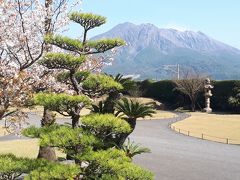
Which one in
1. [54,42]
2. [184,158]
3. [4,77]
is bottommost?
[184,158]

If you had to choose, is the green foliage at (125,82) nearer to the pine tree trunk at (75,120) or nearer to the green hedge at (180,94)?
the pine tree trunk at (75,120)

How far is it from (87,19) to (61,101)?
111 inches

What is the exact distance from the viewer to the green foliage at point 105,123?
456 inches

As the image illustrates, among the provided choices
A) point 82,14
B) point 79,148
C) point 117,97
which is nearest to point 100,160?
point 79,148

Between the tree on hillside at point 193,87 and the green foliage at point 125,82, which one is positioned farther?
the tree on hillside at point 193,87

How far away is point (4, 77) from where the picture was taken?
15930 mm

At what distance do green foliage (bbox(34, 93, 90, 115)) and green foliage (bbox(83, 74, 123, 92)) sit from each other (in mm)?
754

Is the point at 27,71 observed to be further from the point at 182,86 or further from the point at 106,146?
the point at 182,86

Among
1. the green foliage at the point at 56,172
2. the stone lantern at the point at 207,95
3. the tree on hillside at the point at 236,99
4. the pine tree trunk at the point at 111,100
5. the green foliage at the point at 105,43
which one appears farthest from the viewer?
the stone lantern at the point at 207,95

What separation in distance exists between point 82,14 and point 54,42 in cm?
123

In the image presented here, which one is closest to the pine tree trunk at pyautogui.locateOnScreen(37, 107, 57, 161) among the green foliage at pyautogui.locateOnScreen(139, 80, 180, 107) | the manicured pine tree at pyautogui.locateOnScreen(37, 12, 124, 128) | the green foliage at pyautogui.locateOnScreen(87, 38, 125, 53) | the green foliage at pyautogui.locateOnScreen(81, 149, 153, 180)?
the manicured pine tree at pyautogui.locateOnScreen(37, 12, 124, 128)

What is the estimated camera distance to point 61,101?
11.6 meters

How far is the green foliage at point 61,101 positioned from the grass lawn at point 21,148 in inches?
490

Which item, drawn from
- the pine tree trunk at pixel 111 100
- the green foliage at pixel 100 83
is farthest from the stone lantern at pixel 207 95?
the green foliage at pixel 100 83
